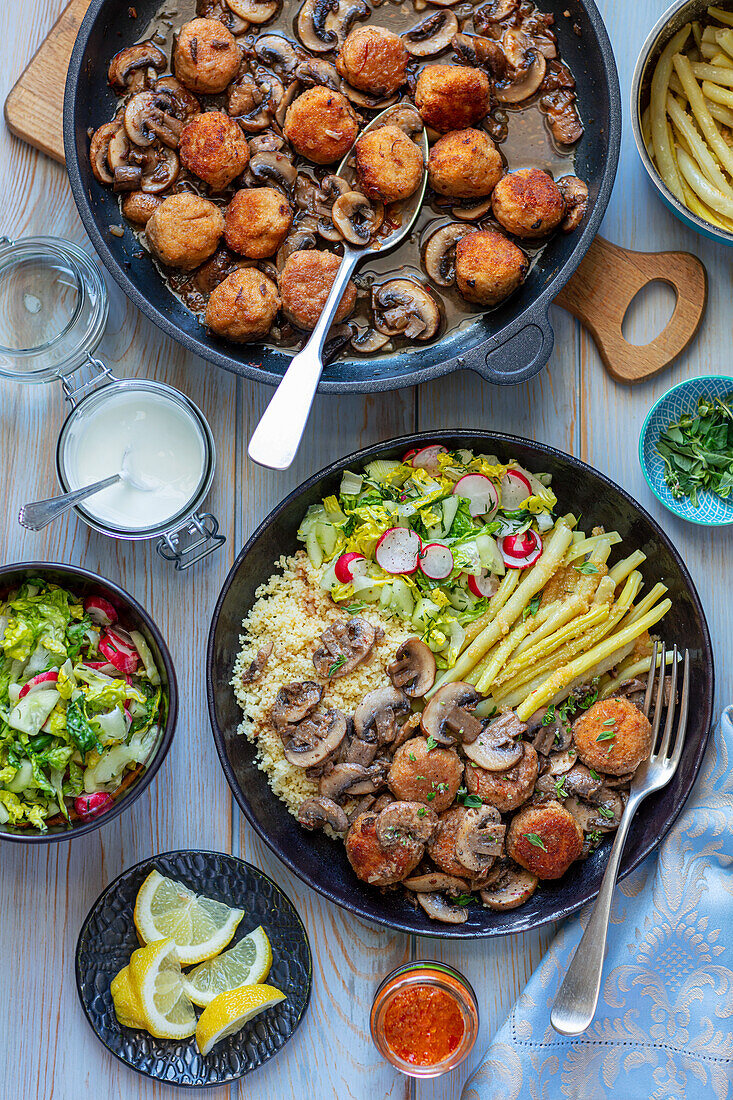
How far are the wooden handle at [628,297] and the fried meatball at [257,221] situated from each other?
3.27 ft

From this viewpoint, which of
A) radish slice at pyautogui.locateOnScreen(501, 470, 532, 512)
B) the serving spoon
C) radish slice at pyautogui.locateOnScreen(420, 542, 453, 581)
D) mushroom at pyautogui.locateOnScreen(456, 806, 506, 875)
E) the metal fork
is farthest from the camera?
radish slice at pyautogui.locateOnScreen(501, 470, 532, 512)

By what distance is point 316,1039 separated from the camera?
3.09 m

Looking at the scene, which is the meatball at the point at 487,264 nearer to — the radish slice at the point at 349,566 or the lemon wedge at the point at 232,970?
the radish slice at the point at 349,566

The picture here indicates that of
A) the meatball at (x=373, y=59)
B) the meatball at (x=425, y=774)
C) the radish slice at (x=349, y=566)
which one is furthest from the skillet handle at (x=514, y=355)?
the meatball at (x=425, y=774)

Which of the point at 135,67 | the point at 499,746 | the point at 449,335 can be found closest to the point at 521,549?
the point at 499,746

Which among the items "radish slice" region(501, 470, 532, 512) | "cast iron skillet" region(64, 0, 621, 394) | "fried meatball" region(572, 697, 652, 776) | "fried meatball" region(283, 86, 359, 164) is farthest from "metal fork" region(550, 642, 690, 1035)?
"fried meatball" region(283, 86, 359, 164)

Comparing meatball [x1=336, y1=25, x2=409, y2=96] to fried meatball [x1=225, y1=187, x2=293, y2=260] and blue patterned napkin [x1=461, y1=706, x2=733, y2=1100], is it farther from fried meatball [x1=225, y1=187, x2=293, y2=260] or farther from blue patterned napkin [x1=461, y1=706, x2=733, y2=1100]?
blue patterned napkin [x1=461, y1=706, x2=733, y2=1100]

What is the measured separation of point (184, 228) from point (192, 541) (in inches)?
41.4

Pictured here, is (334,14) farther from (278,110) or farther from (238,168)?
(238,168)

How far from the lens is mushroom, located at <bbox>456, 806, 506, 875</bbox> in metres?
2.77

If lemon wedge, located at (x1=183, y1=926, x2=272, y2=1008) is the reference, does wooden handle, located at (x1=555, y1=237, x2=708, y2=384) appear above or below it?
above

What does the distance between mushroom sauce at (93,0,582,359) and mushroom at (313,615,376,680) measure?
89 cm

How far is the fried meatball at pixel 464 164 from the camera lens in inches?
110

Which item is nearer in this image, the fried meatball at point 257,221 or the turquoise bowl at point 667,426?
the fried meatball at point 257,221
